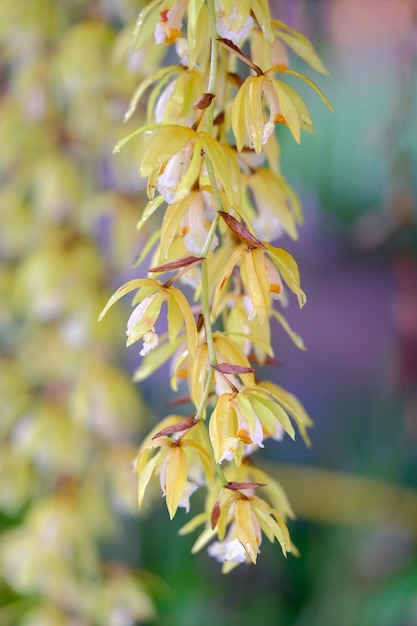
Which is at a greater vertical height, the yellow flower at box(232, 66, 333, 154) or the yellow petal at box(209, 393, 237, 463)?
the yellow flower at box(232, 66, 333, 154)

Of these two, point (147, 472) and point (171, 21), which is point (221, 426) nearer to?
point (147, 472)

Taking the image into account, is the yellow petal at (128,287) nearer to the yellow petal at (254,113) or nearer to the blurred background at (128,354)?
the yellow petal at (254,113)

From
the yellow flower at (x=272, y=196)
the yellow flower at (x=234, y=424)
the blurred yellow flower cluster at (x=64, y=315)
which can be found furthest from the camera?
the blurred yellow flower cluster at (x=64, y=315)

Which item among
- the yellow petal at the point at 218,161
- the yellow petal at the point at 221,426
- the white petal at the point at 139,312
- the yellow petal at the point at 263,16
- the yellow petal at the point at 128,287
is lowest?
the yellow petal at the point at 221,426

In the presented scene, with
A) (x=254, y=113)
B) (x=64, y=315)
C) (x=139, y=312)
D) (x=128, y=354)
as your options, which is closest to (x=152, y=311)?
(x=139, y=312)

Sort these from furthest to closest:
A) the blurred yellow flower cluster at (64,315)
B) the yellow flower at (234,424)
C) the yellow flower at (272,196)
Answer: the blurred yellow flower cluster at (64,315), the yellow flower at (272,196), the yellow flower at (234,424)

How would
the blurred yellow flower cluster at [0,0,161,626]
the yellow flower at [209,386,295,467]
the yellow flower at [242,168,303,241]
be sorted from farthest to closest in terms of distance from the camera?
the blurred yellow flower cluster at [0,0,161,626] → the yellow flower at [242,168,303,241] → the yellow flower at [209,386,295,467]

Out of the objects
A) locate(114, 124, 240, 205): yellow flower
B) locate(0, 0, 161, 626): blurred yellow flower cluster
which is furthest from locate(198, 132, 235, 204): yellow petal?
locate(0, 0, 161, 626): blurred yellow flower cluster

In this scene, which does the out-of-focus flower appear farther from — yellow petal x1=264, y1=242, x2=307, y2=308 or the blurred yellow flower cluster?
the blurred yellow flower cluster

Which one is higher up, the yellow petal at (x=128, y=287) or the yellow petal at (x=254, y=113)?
the yellow petal at (x=254, y=113)

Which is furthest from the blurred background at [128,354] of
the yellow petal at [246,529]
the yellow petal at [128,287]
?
the yellow petal at [246,529]
